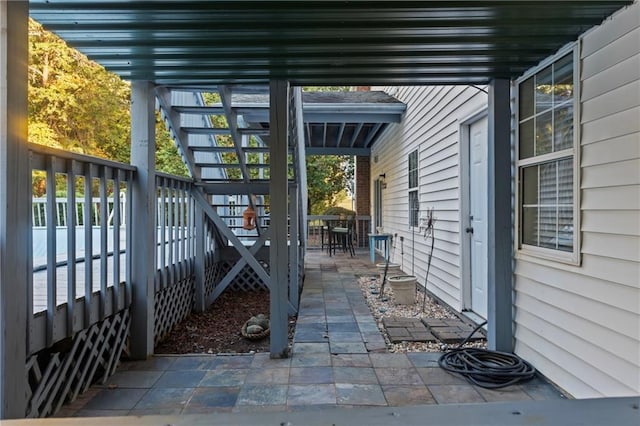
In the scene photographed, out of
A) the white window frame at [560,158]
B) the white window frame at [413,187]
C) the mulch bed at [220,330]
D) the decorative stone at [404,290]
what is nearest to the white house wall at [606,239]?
the white window frame at [560,158]

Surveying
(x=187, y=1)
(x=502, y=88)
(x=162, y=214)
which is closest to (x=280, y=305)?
(x=162, y=214)

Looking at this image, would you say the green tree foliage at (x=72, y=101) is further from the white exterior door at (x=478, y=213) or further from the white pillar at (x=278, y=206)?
the white exterior door at (x=478, y=213)

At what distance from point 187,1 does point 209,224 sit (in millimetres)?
3824

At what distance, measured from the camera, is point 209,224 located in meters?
5.53

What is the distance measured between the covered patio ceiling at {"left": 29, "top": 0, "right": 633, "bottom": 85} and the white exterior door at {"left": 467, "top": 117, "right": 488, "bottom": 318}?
1.01 meters

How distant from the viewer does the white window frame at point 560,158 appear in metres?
2.49


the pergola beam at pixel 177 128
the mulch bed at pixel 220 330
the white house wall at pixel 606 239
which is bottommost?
the mulch bed at pixel 220 330

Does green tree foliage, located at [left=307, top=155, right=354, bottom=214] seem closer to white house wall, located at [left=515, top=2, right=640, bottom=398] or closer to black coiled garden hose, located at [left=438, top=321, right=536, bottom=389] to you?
black coiled garden hose, located at [left=438, top=321, right=536, bottom=389]

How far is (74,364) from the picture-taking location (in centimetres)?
260

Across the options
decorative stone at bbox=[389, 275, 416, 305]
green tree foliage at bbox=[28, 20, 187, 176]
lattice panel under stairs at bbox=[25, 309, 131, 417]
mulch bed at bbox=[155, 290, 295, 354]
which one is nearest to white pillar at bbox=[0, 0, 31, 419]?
lattice panel under stairs at bbox=[25, 309, 131, 417]

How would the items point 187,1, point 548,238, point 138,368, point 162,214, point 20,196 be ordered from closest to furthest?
point 20,196 → point 187,1 → point 548,238 → point 138,368 → point 162,214

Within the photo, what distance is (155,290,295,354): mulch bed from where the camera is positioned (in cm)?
381

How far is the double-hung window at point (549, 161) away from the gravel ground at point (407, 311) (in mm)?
1192

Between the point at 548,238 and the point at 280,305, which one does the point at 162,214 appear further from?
the point at 548,238
